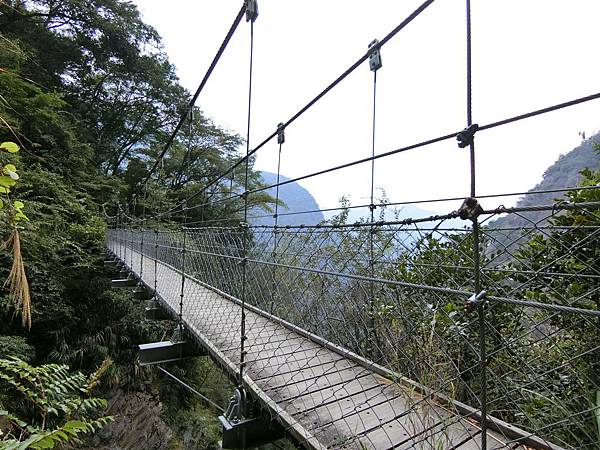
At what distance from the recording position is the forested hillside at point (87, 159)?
163 inches

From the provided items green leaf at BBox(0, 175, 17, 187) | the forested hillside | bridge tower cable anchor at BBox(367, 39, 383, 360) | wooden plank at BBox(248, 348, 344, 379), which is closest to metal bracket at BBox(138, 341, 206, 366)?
wooden plank at BBox(248, 348, 344, 379)

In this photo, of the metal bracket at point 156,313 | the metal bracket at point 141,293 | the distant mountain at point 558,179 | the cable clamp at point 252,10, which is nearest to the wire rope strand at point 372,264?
the distant mountain at point 558,179

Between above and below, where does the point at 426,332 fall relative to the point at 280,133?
below

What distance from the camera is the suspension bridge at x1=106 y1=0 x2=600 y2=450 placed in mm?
783

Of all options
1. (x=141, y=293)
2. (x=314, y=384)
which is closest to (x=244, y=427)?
(x=314, y=384)

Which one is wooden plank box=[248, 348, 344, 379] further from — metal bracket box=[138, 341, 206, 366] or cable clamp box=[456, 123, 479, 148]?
cable clamp box=[456, 123, 479, 148]

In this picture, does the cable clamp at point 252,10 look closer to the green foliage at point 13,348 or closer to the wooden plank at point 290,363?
the wooden plank at point 290,363

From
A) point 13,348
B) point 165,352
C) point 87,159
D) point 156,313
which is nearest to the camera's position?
point 165,352

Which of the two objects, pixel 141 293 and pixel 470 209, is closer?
pixel 470 209

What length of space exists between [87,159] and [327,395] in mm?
7708

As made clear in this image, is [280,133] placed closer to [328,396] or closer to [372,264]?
[372,264]

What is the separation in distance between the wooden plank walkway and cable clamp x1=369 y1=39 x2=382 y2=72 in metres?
1.15

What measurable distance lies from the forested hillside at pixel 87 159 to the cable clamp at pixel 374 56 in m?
2.90

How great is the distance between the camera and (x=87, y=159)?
7.19 metres
